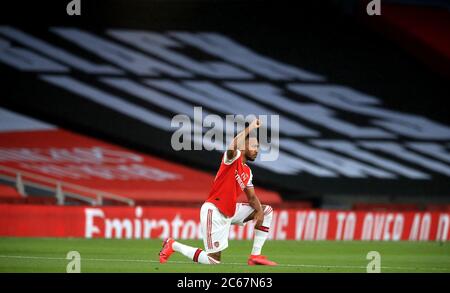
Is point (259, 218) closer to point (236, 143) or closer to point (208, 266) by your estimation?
point (208, 266)

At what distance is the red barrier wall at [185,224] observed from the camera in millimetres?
25547

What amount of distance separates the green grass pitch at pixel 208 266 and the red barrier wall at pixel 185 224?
163 cm

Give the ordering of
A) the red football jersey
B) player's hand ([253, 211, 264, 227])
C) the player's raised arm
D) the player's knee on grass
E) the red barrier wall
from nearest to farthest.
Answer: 1. the player's raised arm
2. the red football jersey
3. the player's knee on grass
4. player's hand ([253, 211, 264, 227])
5. the red barrier wall

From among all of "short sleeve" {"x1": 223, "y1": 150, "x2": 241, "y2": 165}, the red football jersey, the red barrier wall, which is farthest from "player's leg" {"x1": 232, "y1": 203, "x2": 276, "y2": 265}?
the red barrier wall

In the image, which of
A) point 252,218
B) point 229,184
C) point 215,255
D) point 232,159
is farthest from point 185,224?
point 232,159

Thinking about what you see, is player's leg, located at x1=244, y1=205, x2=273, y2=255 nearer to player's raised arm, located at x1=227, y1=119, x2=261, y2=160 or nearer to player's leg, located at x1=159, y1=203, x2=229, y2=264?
player's leg, located at x1=159, y1=203, x2=229, y2=264

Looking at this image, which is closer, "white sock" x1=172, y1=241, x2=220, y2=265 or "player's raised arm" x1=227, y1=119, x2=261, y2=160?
"player's raised arm" x1=227, y1=119, x2=261, y2=160

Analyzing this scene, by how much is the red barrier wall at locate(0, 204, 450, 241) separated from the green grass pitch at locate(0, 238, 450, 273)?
5.35 ft

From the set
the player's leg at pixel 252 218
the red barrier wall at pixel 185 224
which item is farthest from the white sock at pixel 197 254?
the red barrier wall at pixel 185 224

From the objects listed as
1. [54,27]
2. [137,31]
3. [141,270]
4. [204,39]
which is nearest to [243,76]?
[204,39]

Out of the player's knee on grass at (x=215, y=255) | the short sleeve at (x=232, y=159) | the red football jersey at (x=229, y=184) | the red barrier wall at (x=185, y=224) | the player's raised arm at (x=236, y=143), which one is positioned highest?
the player's raised arm at (x=236, y=143)

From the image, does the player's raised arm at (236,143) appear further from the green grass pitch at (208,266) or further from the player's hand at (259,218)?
the green grass pitch at (208,266)

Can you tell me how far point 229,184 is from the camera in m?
14.8

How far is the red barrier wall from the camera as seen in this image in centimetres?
2555
